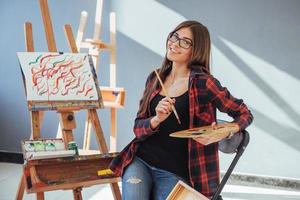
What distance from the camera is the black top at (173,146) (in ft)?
4.65

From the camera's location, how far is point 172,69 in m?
1.58

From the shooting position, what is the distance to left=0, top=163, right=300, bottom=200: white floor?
8.67 feet

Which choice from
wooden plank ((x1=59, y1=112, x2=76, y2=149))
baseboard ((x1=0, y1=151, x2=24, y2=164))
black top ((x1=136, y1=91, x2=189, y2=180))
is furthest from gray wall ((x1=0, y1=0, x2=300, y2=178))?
black top ((x1=136, y1=91, x2=189, y2=180))

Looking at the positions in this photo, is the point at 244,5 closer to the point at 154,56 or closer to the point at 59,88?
the point at 154,56

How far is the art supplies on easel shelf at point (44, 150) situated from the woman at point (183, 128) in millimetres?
444

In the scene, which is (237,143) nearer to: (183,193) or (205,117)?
(205,117)

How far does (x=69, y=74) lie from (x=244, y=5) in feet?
5.43

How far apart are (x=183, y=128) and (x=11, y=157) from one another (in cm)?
249

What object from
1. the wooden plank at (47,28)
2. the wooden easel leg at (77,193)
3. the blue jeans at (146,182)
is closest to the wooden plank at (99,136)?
the wooden easel leg at (77,193)

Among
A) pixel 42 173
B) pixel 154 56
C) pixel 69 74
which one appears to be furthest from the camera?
pixel 154 56

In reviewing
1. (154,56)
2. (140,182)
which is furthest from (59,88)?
(154,56)

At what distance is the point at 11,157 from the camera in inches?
135

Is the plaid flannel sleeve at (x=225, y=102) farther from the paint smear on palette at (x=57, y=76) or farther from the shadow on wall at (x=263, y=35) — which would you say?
the shadow on wall at (x=263, y=35)

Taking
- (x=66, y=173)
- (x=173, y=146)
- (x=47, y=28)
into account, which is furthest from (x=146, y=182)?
(x=47, y=28)
